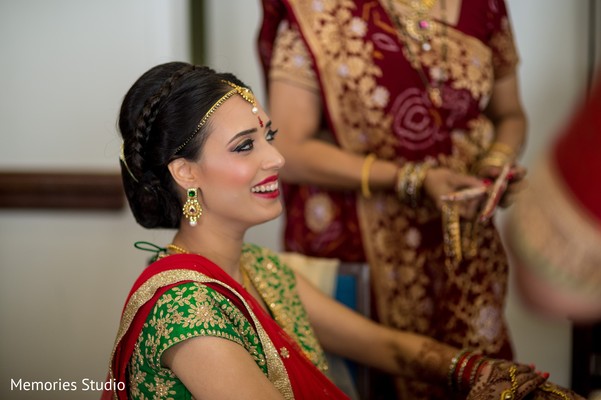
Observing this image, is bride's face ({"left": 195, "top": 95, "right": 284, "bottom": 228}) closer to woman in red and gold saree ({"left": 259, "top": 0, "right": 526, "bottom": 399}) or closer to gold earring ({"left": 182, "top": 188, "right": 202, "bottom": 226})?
gold earring ({"left": 182, "top": 188, "right": 202, "bottom": 226})

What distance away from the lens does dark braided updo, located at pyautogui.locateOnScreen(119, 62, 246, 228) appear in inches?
59.9

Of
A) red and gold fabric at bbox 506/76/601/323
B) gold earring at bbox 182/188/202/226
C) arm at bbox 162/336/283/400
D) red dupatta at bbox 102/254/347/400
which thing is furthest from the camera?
gold earring at bbox 182/188/202/226

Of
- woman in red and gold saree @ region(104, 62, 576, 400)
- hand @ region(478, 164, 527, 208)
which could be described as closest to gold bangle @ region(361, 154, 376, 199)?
hand @ region(478, 164, 527, 208)

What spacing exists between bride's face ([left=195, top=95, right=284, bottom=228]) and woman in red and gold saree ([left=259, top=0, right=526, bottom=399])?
0.41m

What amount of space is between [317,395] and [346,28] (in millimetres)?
917

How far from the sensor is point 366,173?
1966mm

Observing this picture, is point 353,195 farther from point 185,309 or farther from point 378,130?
point 185,309

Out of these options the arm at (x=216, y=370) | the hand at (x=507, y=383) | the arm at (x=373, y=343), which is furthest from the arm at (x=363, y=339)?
the arm at (x=216, y=370)

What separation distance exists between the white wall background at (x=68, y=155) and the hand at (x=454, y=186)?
3.30ft

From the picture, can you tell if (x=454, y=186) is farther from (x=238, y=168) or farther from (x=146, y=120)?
(x=146, y=120)

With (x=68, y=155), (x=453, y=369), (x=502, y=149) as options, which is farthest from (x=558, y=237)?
(x=68, y=155)

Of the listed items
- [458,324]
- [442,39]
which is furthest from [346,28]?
[458,324]

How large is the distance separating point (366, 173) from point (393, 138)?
0.41 feet

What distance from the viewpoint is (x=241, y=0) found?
9.73 feet
